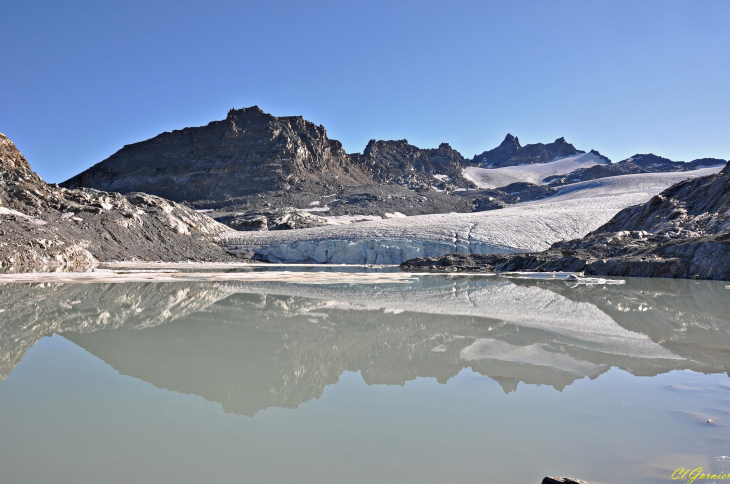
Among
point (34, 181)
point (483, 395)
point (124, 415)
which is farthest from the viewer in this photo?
point (34, 181)

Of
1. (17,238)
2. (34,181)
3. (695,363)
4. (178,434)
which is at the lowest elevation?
(695,363)

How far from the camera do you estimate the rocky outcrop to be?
18.4 metres

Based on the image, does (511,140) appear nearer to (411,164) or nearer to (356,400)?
(411,164)

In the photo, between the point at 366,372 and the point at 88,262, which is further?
the point at 88,262

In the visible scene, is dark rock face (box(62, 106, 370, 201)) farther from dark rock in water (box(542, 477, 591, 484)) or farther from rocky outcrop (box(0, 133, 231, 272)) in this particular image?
dark rock in water (box(542, 477, 591, 484))

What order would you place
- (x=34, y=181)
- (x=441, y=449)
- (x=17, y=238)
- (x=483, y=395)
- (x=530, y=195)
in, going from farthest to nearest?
1. (x=530, y=195)
2. (x=34, y=181)
3. (x=17, y=238)
4. (x=483, y=395)
5. (x=441, y=449)

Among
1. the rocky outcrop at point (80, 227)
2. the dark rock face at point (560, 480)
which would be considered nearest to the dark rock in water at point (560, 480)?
the dark rock face at point (560, 480)

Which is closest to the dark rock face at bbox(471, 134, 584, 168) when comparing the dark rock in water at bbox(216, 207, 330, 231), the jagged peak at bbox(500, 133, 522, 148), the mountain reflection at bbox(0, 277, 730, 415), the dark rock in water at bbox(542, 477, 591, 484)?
the jagged peak at bbox(500, 133, 522, 148)

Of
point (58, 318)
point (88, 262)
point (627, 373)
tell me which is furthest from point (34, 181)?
point (627, 373)

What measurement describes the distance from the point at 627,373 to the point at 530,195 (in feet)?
272

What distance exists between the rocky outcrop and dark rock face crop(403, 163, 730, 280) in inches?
609

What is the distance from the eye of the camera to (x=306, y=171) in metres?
85.8

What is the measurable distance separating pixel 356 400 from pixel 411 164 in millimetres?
123941

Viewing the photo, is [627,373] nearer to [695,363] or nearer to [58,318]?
[695,363]
